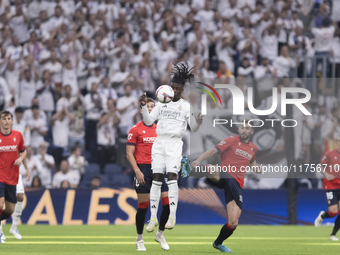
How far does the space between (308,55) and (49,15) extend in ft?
31.5

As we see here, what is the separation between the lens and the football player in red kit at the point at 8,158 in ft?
35.7

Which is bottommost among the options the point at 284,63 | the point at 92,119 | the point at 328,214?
the point at 328,214

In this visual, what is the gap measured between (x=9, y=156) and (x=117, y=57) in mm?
8797

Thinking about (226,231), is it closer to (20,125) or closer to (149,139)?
(149,139)

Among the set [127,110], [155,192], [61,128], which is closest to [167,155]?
[155,192]

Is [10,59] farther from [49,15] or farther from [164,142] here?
[164,142]

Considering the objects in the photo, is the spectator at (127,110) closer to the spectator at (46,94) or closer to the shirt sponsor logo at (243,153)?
the spectator at (46,94)

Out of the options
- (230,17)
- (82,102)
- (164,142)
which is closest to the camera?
(164,142)

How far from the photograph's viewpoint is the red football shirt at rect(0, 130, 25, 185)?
35.9 feet

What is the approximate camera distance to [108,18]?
20.5 metres

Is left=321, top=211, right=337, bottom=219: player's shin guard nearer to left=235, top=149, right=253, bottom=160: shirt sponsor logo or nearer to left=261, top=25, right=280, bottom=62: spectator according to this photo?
left=235, top=149, right=253, bottom=160: shirt sponsor logo

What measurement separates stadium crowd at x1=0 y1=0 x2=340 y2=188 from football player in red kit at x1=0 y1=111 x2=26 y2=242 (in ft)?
18.3

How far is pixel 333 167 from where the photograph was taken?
13586 millimetres

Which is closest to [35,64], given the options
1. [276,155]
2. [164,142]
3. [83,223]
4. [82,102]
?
[82,102]
